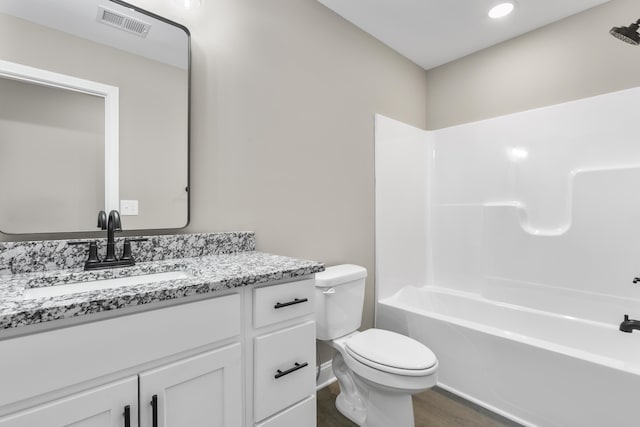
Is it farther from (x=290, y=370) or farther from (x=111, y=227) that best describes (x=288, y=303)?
(x=111, y=227)

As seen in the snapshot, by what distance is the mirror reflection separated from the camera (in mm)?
1088

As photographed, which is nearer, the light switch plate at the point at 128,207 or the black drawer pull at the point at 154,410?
the black drawer pull at the point at 154,410

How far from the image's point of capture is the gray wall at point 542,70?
204cm

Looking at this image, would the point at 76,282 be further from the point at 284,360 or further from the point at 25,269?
the point at 284,360

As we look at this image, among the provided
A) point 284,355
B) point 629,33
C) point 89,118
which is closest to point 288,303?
point 284,355

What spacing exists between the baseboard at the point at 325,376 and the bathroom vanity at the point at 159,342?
87 cm

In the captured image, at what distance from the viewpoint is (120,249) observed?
1230mm

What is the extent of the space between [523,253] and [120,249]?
259 cm

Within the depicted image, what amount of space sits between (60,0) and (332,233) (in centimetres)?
172

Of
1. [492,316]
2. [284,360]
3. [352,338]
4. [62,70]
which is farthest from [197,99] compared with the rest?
[492,316]

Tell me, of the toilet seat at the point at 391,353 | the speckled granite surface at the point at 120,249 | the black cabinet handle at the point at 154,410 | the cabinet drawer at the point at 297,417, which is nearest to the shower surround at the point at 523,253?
the toilet seat at the point at 391,353

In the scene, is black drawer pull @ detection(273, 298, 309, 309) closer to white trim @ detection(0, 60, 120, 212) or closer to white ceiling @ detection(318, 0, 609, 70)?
white trim @ detection(0, 60, 120, 212)

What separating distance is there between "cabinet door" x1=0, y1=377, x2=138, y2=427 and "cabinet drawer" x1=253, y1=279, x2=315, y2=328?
0.38 metres

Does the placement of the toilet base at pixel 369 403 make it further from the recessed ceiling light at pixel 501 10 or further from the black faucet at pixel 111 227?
the recessed ceiling light at pixel 501 10
